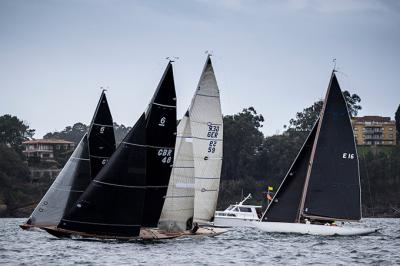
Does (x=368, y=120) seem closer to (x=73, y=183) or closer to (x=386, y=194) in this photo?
(x=386, y=194)

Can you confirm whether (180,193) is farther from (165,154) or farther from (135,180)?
(135,180)

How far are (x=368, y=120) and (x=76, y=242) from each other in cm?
15886

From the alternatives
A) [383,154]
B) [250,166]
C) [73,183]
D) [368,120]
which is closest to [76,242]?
[73,183]

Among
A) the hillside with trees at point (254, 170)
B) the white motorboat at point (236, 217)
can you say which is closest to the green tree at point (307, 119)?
the hillside with trees at point (254, 170)

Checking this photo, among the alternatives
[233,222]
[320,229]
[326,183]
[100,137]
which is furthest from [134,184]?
[233,222]

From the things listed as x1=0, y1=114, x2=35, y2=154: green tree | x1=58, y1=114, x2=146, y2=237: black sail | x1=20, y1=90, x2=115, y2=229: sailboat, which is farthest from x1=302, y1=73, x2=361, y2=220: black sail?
x1=0, y1=114, x2=35, y2=154: green tree

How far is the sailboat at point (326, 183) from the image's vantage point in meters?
58.3

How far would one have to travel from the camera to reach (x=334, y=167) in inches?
2307

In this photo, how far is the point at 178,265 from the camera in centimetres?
3881

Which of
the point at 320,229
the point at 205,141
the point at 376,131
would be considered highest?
the point at 376,131

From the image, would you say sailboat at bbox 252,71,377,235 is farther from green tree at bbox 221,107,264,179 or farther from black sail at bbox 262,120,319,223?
green tree at bbox 221,107,264,179

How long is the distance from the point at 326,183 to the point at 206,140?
330 inches

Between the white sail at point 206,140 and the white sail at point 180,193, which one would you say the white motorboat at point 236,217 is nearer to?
the white sail at point 206,140

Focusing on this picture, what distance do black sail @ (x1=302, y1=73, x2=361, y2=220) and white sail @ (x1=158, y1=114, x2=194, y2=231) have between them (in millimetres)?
11491
